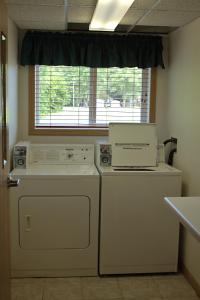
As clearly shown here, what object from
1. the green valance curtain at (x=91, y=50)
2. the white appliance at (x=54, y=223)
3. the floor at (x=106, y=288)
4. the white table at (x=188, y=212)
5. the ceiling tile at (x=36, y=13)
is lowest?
the floor at (x=106, y=288)

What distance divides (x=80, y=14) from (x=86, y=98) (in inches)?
40.8

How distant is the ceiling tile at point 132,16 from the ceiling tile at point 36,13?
1.72 ft

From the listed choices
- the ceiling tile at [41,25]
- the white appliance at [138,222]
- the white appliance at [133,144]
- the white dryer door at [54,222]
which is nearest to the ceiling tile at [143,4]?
the ceiling tile at [41,25]

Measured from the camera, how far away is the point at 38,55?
381 cm

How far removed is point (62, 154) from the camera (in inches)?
148

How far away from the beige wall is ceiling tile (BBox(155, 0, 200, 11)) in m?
0.34

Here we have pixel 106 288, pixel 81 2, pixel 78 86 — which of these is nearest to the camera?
pixel 81 2

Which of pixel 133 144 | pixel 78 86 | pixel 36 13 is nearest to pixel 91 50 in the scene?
pixel 78 86

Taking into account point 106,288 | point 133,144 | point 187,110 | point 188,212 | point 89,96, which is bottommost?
point 106,288

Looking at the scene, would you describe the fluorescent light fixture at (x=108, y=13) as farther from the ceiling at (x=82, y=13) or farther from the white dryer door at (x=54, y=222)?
the white dryer door at (x=54, y=222)

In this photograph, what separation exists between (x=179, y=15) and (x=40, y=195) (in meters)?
1.84

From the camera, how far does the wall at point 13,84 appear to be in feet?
11.1

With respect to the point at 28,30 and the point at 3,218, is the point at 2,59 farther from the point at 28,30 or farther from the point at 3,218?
the point at 28,30

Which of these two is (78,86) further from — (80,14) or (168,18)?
(168,18)
